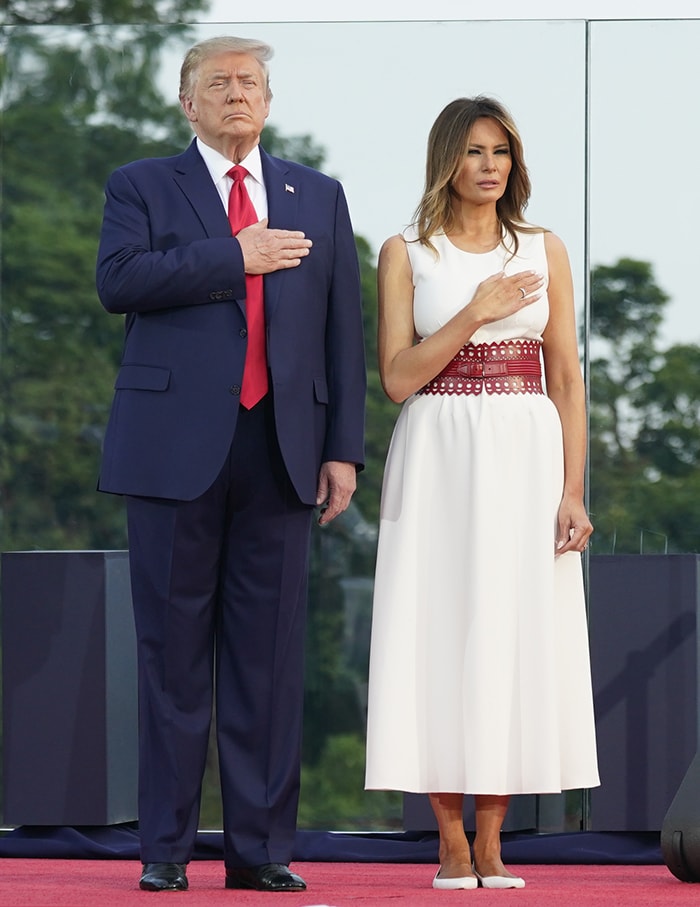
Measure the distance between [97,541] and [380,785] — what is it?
154cm

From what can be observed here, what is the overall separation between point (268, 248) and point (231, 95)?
1.06 feet

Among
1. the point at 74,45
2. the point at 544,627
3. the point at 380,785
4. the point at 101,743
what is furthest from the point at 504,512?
the point at 74,45

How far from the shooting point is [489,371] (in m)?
3.69

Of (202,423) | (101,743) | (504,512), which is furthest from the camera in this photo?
(101,743)

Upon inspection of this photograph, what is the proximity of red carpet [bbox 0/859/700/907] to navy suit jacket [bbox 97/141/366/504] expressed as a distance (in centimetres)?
79

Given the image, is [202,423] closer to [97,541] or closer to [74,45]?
[97,541]

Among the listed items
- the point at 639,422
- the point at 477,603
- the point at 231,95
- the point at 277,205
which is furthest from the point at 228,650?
the point at 639,422

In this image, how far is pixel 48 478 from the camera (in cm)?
489

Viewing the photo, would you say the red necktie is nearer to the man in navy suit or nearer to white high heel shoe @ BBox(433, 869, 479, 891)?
the man in navy suit

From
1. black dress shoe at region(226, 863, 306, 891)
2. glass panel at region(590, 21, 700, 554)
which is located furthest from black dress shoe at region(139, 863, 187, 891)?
glass panel at region(590, 21, 700, 554)

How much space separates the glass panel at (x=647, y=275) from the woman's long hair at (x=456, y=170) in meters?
0.99

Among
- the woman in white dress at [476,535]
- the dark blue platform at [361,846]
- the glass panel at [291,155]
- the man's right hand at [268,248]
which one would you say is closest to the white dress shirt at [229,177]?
the man's right hand at [268,248]

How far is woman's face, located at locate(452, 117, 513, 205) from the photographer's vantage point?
3.69 m

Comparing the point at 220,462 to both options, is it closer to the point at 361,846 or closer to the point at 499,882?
the point at 499,882
